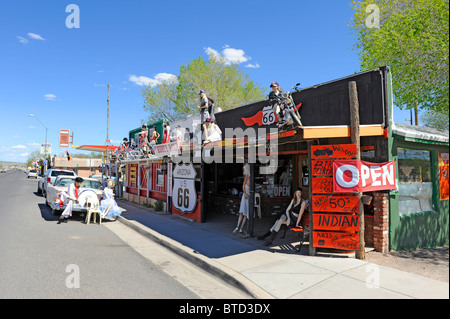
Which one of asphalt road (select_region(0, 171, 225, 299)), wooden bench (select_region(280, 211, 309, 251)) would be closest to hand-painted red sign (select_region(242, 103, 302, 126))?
wooden bench (select_region(280, 211, 309, 251))

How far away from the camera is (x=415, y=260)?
5871mm

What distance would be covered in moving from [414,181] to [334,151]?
247 centimetres

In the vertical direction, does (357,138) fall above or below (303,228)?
above

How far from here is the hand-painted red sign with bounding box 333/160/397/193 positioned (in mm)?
5945

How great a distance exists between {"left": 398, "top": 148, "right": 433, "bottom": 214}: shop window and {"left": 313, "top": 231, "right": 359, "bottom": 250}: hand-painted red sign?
1.56 metres

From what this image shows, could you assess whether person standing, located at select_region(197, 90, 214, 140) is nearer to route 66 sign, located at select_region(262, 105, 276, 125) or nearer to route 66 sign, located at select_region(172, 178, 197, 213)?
route 66 sign, located at select_region(262, 105, 276, 125)

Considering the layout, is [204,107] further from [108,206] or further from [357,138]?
[357,138]

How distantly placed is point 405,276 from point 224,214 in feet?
26.7

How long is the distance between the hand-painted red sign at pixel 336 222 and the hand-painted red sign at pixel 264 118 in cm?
459

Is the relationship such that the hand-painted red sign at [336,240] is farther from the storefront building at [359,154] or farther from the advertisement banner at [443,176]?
the advertisement banner at [443,176]

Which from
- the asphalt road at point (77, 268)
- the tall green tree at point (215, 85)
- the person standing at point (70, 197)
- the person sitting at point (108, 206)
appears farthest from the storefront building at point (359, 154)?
the tall green tree at point (215, 85)

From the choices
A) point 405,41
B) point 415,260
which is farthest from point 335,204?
point 405,41

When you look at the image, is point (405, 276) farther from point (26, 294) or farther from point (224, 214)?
point (224, 214)
